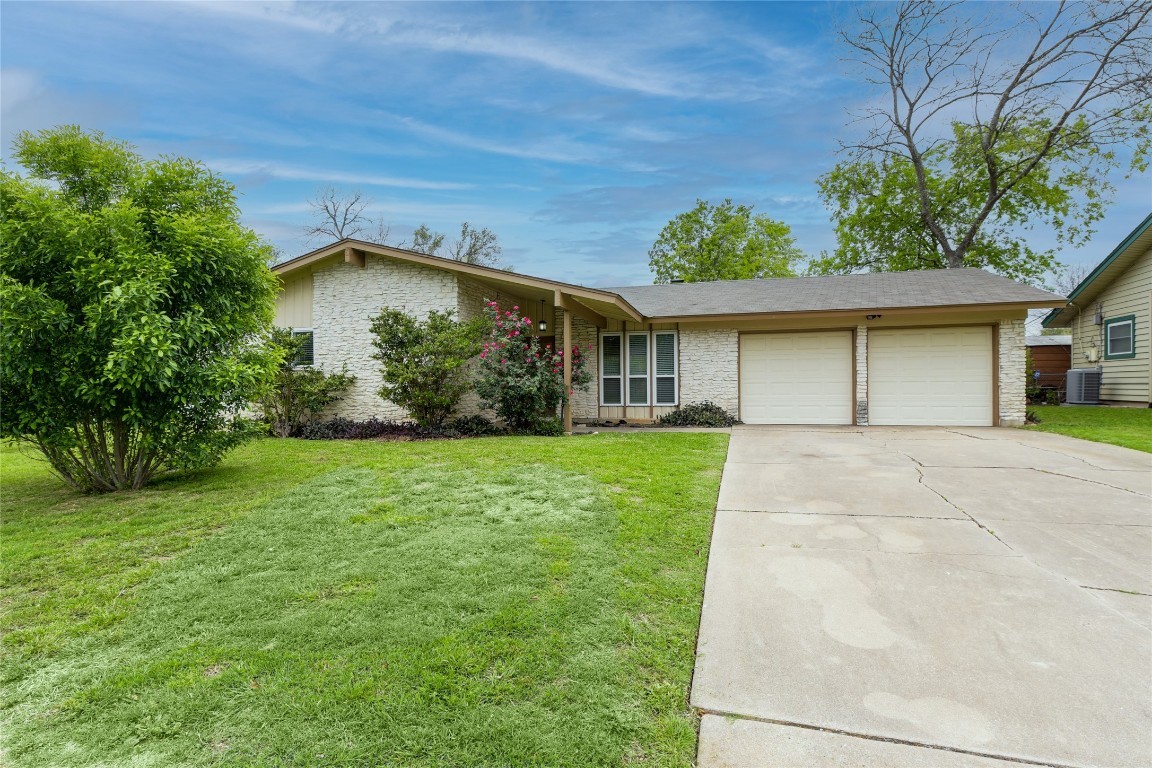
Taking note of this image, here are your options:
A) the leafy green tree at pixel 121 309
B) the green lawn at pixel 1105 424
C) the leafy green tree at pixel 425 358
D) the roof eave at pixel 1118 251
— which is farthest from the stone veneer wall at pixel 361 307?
the roof eave at pixel 1118 251

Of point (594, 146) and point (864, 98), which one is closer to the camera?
point (594, 146)

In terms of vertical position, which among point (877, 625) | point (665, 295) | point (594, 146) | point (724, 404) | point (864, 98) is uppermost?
point (864, 98)

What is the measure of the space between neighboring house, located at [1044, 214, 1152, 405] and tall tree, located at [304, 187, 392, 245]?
25244 mm

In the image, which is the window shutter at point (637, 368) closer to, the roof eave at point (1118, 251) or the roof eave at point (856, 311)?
the roof eave at point (856, 311)

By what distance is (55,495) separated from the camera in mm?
5551

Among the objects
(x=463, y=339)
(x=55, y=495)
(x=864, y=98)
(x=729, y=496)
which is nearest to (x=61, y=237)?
(x=55, y=495)

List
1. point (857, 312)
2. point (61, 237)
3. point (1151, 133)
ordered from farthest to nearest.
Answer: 1. point (1151, 133)
2. point (857, 312)
3. point (61, 237)

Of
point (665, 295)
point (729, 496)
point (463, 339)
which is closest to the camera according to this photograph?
point (729, 496)

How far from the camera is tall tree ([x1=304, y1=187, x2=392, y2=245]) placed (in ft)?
81.7

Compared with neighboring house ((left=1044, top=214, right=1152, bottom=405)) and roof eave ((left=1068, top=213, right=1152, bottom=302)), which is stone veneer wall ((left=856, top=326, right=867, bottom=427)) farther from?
roof eave ((left=1068, top=213, right=1152, bottom=302))

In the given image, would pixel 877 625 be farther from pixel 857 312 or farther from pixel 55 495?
pixel 857 312

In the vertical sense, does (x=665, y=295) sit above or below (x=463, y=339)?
above

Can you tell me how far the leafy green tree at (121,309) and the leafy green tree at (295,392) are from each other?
477cm

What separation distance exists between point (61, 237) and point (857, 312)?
39.1ft
